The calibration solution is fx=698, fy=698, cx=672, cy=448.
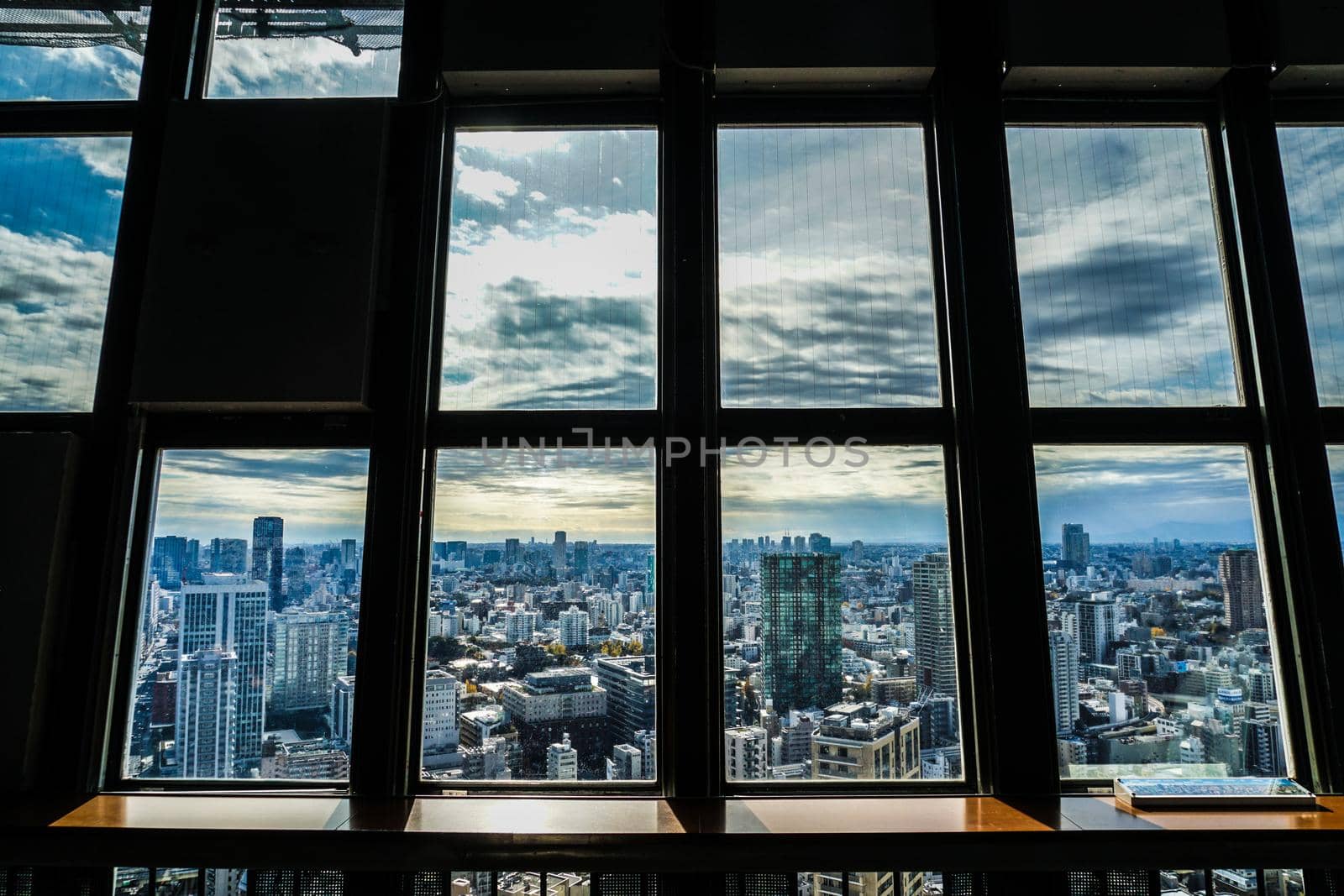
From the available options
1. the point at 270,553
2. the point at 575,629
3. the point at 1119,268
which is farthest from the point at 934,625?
the point at 270,553

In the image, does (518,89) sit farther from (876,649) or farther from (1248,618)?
(1248,618)

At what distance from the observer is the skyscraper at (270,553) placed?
2.54 meters

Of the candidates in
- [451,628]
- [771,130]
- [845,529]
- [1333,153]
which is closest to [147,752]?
[451,628]

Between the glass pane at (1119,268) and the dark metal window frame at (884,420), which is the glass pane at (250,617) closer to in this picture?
the dark metal window frame at (884,420)

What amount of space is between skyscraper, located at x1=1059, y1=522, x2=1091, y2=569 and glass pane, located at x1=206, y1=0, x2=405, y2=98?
3.12 meters

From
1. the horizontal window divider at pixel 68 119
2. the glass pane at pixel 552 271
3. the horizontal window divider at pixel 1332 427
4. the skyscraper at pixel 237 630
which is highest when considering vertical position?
the horizontal window divider at pixel 68 119

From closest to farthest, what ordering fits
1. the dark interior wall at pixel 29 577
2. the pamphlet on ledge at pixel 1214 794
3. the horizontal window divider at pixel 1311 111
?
the pamphlet on ledge at pixel 1214 794 → the dark interior wall at pixel 29 577 → the horizontal window divider at pixel 1311 111

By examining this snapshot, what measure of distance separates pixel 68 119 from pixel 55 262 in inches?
24.0

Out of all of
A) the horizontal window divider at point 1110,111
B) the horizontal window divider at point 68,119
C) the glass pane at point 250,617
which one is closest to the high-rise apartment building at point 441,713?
the glass pane at point 250,617

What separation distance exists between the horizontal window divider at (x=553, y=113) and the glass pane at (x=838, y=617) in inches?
57.0

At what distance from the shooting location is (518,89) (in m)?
2.82

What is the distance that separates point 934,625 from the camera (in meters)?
2.51

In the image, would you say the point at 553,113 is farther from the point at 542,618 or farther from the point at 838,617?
the point at 838,617

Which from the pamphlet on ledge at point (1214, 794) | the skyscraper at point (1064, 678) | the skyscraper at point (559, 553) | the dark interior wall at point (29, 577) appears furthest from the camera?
the skyscraper at point (559, 553)
